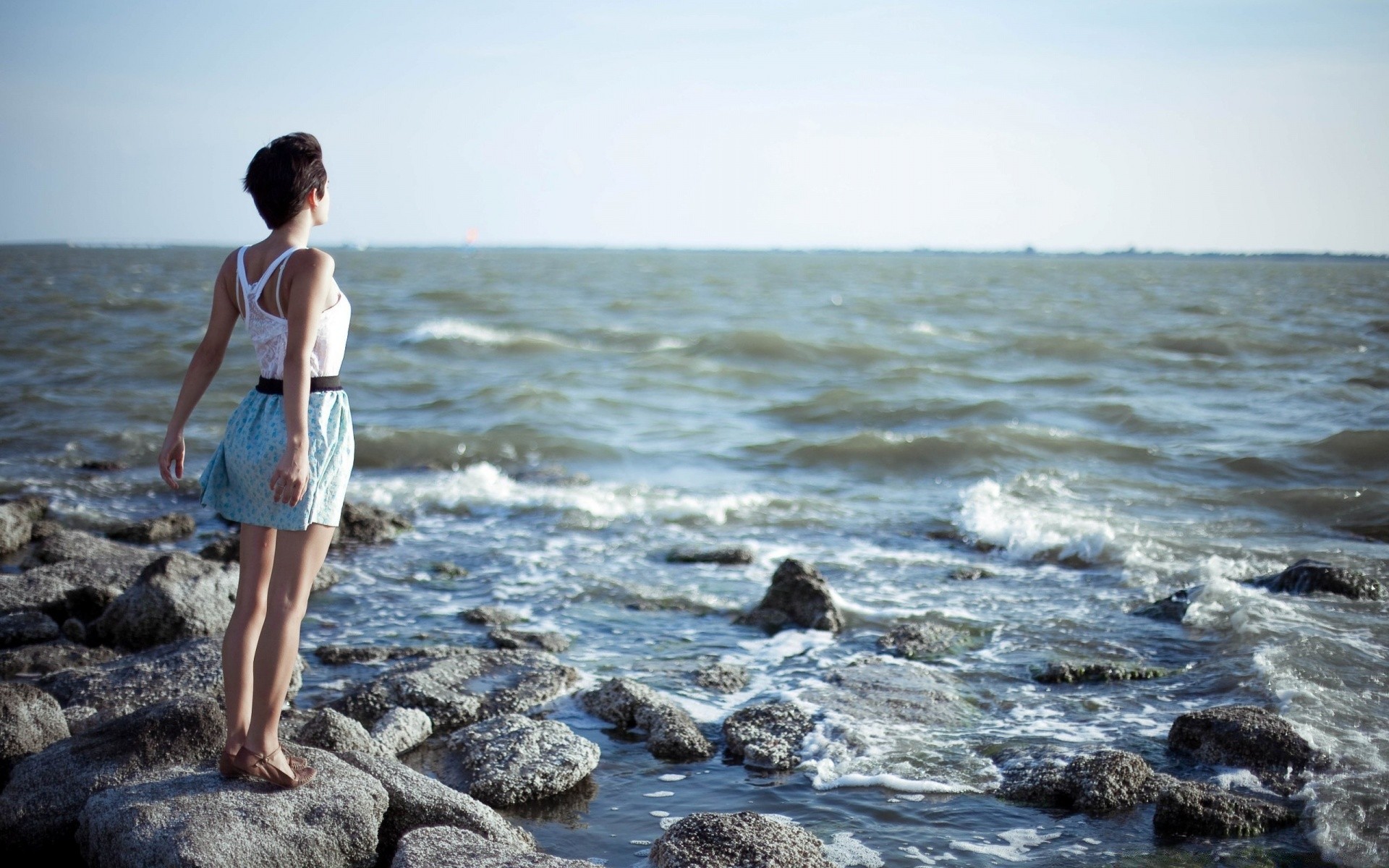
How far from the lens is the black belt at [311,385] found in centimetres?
338

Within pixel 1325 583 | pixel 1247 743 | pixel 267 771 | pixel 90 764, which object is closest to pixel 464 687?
pixel 90 764

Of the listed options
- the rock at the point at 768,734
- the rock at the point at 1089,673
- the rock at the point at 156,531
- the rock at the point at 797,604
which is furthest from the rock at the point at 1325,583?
the rock at the point at 156,531

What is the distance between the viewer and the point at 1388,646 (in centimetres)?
669

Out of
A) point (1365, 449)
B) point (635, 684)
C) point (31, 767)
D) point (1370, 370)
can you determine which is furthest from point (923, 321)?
point (31, 767)

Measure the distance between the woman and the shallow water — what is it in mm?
1535

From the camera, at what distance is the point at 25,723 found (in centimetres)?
448

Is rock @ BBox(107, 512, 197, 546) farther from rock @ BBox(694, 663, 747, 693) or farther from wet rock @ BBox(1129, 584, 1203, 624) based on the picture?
wet rock @ BBox(1129, 584, 1203, 624)

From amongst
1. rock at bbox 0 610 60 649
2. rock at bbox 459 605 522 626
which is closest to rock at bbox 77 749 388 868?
rock at bbox 0 610 60 649

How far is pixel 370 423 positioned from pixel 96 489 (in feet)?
15.6

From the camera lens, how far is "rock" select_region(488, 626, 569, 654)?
6.77m

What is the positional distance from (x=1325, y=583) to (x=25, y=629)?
28.6ft

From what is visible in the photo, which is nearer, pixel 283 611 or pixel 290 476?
pixel 290 476

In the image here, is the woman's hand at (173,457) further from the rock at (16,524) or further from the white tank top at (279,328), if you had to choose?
the rock at (16,524)

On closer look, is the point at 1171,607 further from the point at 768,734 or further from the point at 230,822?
the point at 230,822
